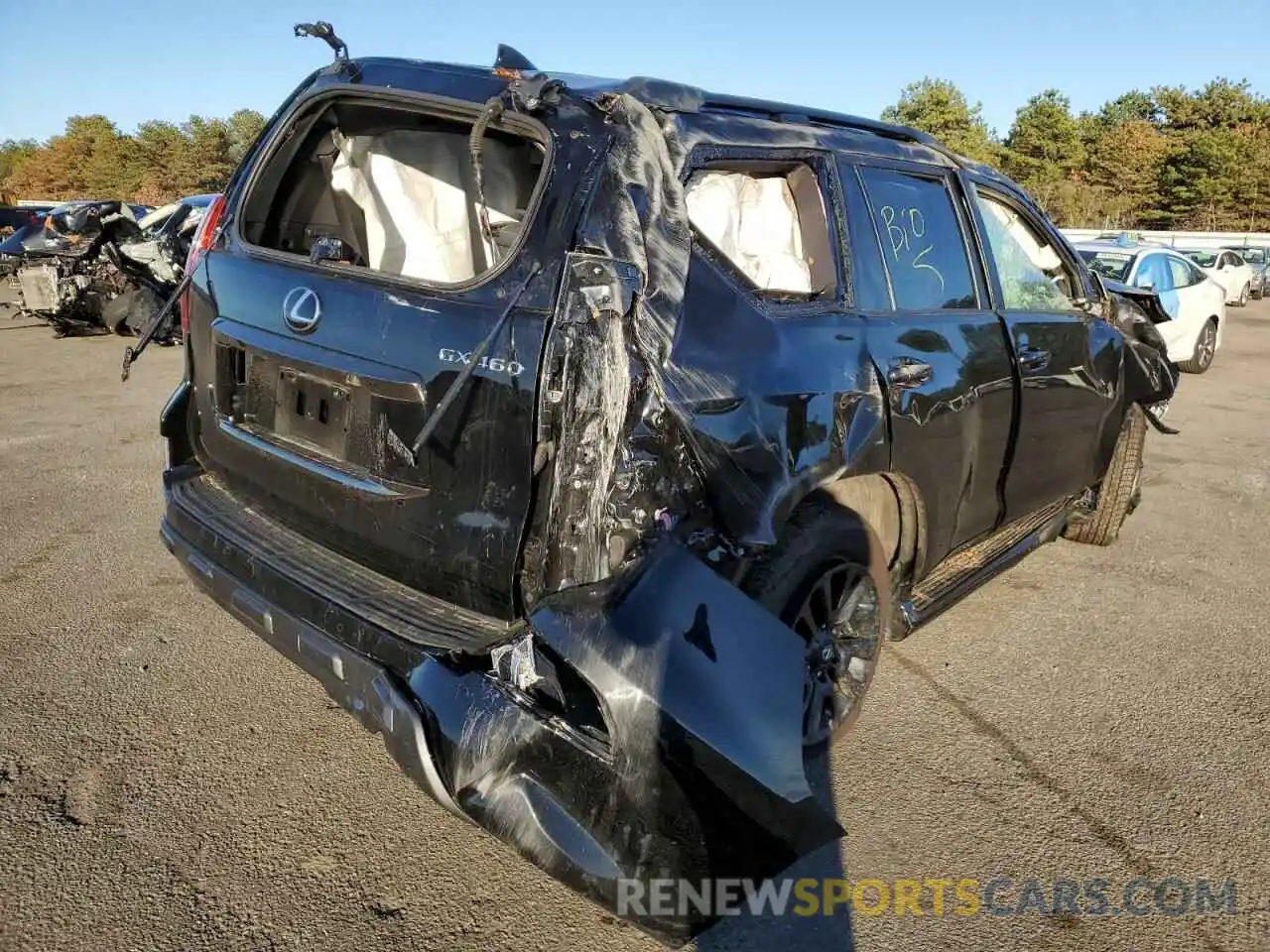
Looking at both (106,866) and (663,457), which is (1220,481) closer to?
(663,457)

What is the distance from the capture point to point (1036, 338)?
363cm

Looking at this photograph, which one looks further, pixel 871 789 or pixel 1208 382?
pixel 1208 382

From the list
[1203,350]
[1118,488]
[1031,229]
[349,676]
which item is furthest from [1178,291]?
[349,676]

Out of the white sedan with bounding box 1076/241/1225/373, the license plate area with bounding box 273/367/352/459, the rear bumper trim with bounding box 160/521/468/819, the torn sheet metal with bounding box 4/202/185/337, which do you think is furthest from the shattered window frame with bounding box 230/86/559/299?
the white sedan with bounding box 1076/241/1225/373

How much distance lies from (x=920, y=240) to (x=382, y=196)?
1.81 m

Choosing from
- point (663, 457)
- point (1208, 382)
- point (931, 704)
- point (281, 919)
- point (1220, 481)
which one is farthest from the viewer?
point (1208, 382)

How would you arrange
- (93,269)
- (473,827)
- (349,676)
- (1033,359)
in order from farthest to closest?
(93,269) → (1033,359) → (473,827) → (349,676)

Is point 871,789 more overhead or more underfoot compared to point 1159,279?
more underfoot

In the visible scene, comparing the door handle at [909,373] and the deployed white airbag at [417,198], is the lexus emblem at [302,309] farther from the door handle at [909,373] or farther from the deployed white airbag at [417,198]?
the door handle at [909,373]

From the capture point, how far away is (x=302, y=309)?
2.48 meters

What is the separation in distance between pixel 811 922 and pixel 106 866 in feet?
5.80

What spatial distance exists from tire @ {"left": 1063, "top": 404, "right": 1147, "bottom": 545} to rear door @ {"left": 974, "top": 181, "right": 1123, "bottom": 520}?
0.40 meters

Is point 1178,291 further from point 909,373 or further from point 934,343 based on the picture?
point 909,373

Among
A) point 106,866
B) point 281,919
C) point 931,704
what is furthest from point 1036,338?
point 106,866
